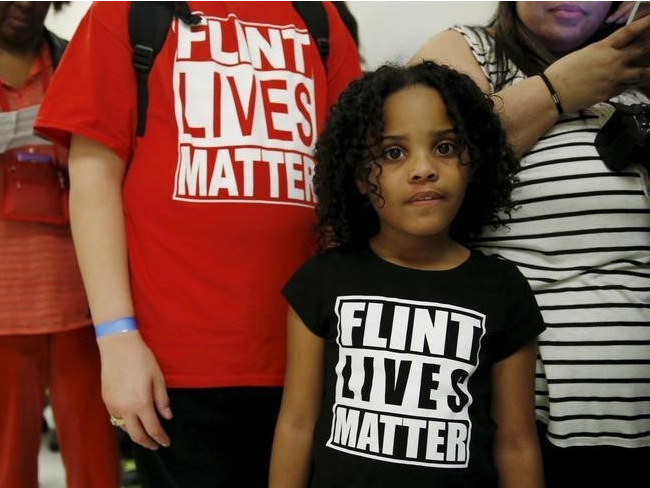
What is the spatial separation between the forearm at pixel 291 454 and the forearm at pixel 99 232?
11.4 inches

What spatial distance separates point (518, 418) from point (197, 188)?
1.88 ft

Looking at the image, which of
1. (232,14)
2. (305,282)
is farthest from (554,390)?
(232,14)

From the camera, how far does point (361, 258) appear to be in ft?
3.26

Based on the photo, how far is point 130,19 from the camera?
1.00 meters

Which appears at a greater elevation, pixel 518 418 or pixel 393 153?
pixel 393 153

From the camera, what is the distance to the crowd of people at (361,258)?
0.92 m

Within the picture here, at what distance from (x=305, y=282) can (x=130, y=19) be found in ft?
1.56

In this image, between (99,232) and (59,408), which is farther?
(59,408)

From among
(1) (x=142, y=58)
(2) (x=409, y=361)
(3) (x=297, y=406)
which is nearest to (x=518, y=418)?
(2) (x=409, y=361)

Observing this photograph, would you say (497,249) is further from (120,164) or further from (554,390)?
(120,164)

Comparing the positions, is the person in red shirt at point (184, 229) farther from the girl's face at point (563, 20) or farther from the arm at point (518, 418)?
the girl's face at point (563, 20)

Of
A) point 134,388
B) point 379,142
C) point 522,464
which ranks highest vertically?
point 379,142

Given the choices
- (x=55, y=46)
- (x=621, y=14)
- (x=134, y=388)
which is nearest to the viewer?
(x=134, y=388)

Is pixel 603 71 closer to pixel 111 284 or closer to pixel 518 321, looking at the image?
pixel 518 321
